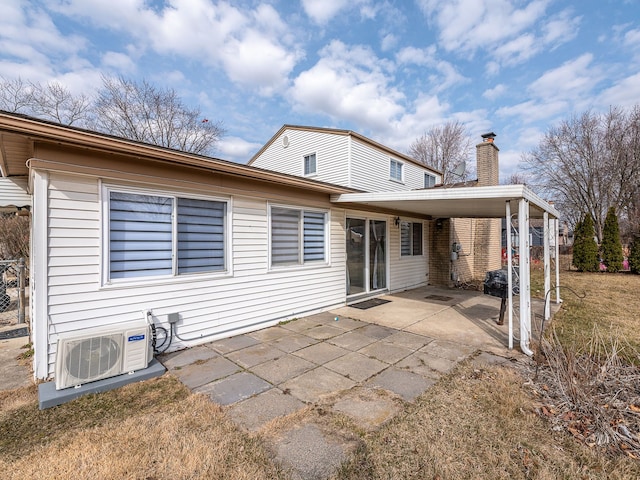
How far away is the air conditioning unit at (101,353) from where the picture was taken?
301 centimetres

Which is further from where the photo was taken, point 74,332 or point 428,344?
point 428,344

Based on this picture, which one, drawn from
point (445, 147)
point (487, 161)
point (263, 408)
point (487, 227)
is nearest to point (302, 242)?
point (263, 408)

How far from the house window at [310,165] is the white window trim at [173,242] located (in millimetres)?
6679

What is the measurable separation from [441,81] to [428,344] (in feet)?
35.1

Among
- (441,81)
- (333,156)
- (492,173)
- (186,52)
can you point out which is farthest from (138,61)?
(492,173)

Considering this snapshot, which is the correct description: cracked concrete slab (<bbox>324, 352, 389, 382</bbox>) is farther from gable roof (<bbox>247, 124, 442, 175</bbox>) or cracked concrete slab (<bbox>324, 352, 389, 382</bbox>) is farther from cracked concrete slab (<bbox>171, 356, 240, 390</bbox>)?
gable roof (<bbox>247, 124, 442, 175</bbox>)

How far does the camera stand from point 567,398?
283cm

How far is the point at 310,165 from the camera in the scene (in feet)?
37.0

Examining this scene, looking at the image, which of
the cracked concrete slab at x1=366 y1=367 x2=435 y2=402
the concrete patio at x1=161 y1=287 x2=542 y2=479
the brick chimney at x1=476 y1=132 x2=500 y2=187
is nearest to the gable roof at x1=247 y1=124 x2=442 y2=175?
the brick chimney at x1=476 y1=132 x2=500 y2=187

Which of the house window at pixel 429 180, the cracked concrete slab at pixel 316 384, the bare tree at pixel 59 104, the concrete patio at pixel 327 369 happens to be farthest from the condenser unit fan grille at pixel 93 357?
the bare tree at pixel 59 104

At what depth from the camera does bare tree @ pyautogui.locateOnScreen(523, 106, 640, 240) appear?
1806 cm

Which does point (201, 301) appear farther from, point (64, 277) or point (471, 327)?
point (471, 327)

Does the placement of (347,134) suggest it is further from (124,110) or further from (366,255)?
(124,110)

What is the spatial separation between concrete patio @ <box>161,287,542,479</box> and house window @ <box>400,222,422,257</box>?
314 centimetres
